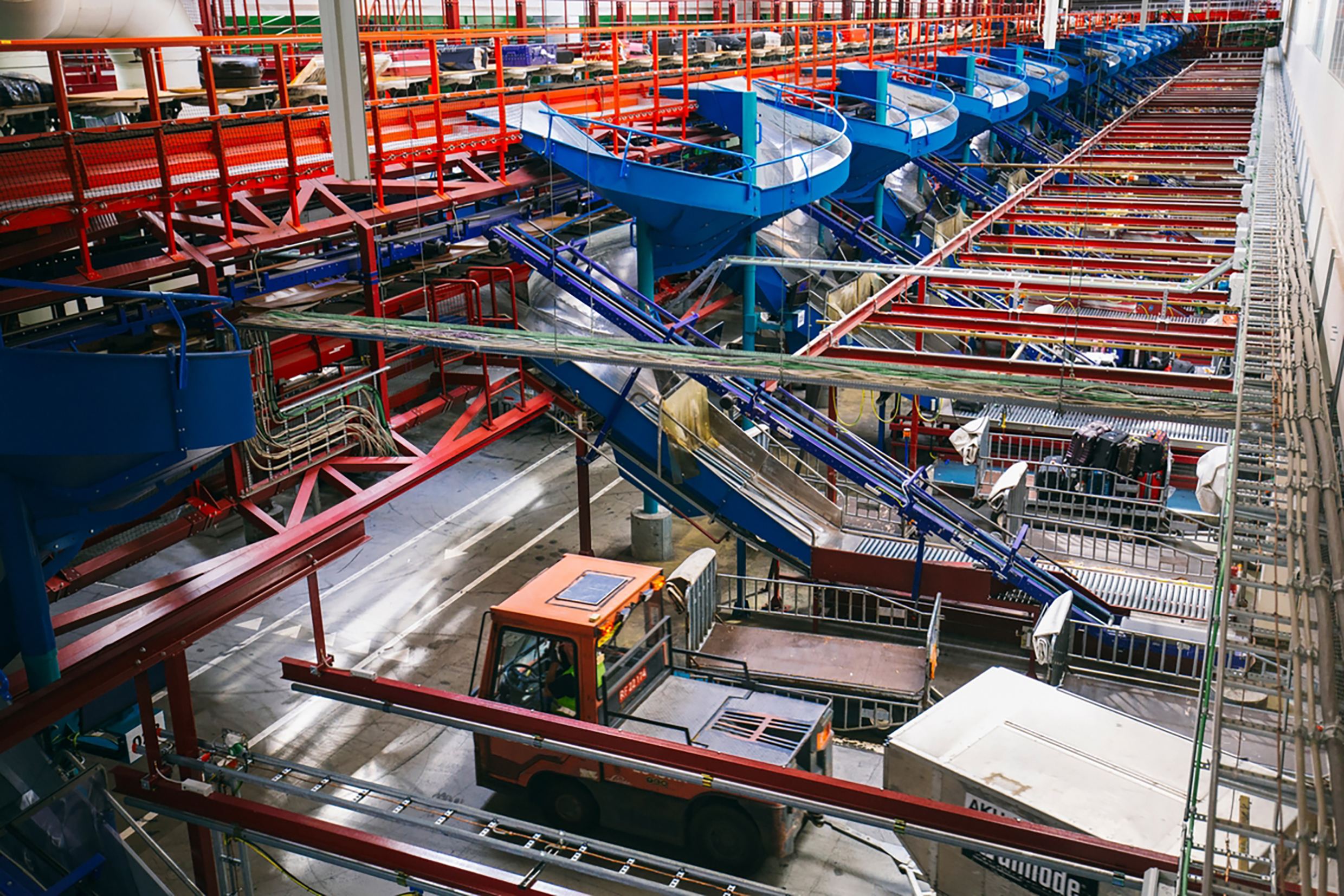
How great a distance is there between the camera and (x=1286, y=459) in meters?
4.67

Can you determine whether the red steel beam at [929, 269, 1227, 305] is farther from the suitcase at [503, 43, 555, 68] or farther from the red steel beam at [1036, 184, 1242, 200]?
the suitcase at [503, 43, 555, 68]

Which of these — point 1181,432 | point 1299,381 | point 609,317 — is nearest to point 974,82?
point 1181,432

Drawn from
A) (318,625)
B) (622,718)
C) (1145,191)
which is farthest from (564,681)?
(1145,191)

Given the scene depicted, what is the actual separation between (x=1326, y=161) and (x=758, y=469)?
6.02 m

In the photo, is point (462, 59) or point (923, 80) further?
point (923, 80)

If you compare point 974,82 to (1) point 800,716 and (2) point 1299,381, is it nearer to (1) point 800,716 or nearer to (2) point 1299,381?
(1) point 800,716

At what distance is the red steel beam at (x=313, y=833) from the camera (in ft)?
17.6

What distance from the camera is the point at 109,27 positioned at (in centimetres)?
1402

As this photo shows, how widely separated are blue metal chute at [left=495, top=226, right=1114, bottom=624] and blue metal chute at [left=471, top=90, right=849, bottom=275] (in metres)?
0.96

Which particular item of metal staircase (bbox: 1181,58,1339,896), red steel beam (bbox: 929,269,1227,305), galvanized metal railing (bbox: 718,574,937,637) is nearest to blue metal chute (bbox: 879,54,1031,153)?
red steel beam (bbox: 929,269,1227,305)

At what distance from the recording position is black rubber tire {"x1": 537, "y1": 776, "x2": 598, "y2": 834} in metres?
8.55

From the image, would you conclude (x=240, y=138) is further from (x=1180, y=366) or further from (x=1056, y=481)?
(x=1180, y=366)

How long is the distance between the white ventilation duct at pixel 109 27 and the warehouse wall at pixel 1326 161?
1089cm

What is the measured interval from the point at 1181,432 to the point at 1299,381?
10307mm
